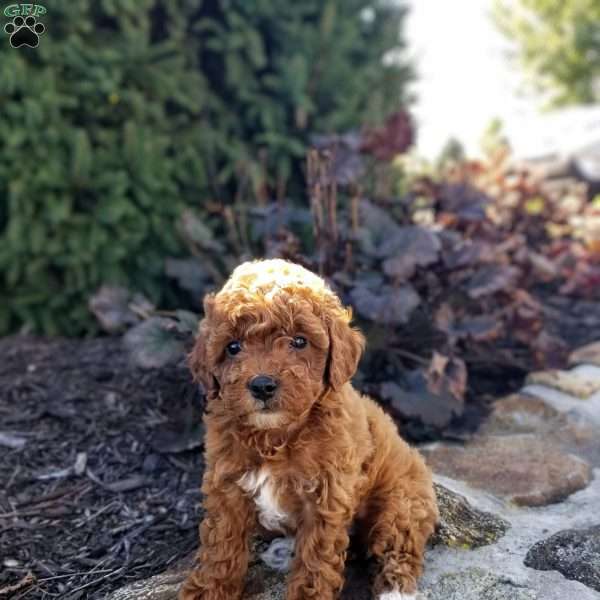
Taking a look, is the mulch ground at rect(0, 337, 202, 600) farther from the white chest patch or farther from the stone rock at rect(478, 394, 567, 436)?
the stone rock at rect(478, 394, 567, 436)

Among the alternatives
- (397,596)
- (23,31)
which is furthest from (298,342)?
(23,31)

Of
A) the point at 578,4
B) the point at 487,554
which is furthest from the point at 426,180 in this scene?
the point at 578,4

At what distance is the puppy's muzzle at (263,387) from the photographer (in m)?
2.72

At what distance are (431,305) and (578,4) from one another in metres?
18.2

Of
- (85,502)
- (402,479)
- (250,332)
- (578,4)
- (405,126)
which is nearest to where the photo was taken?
(250,332)

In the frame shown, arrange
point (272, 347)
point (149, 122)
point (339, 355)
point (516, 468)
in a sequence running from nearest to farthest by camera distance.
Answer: point (272, 347) → point (339, 355) → point (516, 468) → point (149, 122)

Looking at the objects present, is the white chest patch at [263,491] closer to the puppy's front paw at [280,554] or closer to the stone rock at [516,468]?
the puppy's front paw at [280,554]

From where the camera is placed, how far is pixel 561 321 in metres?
7.29

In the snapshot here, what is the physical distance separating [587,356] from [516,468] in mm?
2258

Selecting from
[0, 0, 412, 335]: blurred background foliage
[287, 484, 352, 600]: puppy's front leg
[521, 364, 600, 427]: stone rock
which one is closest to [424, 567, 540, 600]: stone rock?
[287, 484, 352, 600]: puppy's front leg

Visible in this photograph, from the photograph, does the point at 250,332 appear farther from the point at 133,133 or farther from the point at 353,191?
the point at 133,133

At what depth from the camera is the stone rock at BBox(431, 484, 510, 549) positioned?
3.39m

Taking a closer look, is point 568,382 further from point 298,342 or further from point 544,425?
point 298,342

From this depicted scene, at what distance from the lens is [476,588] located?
3.07 m
